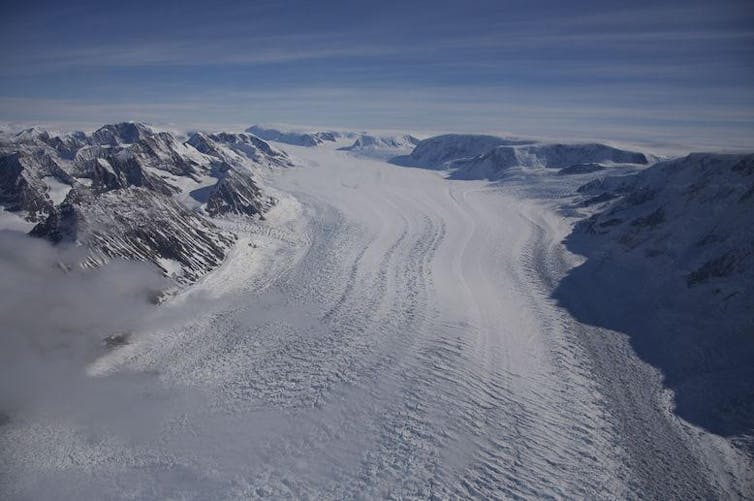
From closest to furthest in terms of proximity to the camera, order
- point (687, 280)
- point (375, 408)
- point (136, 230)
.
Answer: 1. point (375, 408)
2. point (687, 280)
3. point (136, 230)

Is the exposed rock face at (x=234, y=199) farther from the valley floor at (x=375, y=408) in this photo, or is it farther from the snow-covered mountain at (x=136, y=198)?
the valley floor at (x=375, y=408)

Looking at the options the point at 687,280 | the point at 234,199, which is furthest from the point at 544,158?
the point at 687,280

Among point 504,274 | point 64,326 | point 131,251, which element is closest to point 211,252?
point 131,251

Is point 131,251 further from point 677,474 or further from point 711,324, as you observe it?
point 711,324

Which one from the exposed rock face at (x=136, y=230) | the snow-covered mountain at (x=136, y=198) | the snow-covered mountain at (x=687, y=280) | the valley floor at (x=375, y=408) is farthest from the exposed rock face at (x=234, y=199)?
the snow-covered mountain at (x=687, y=280)

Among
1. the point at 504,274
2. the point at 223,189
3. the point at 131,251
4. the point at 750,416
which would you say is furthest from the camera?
the point at 223,189

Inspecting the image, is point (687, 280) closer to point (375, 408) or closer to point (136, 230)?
point (375, 408)
